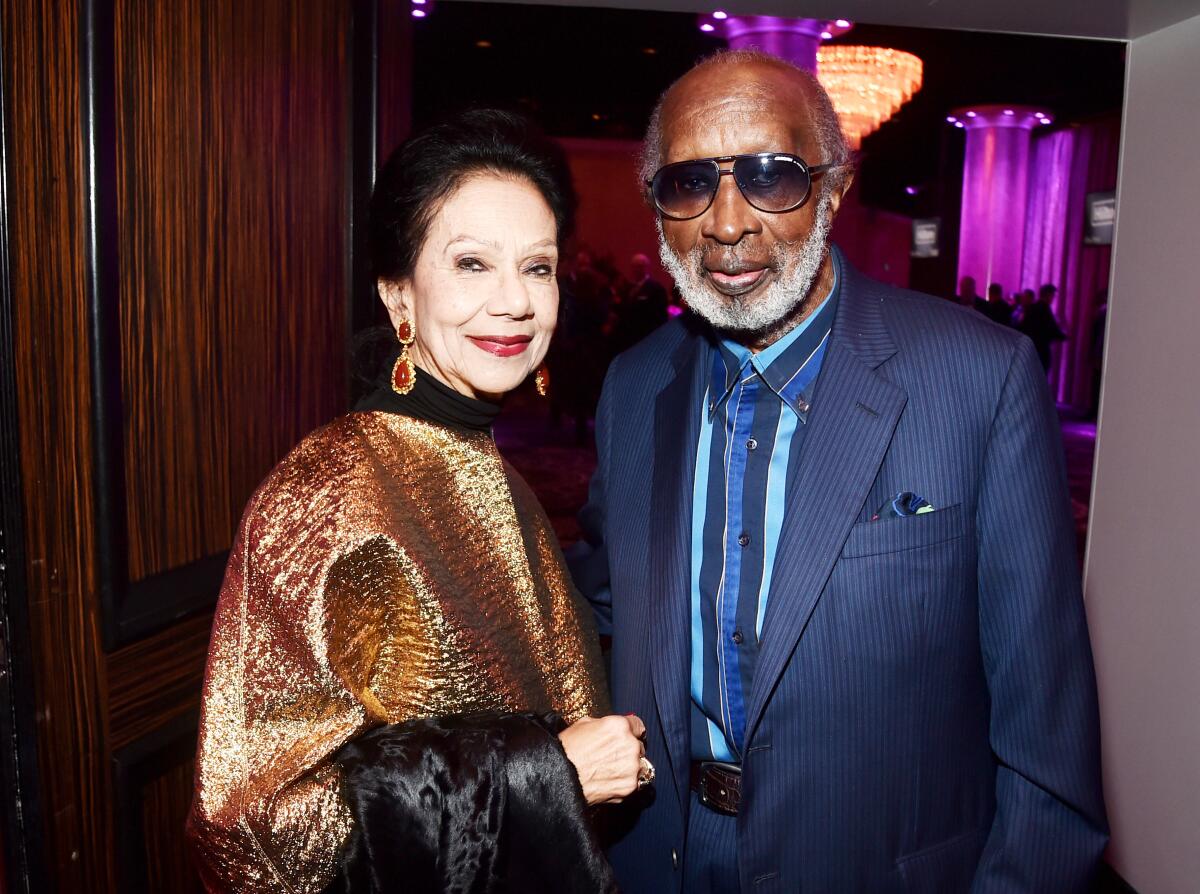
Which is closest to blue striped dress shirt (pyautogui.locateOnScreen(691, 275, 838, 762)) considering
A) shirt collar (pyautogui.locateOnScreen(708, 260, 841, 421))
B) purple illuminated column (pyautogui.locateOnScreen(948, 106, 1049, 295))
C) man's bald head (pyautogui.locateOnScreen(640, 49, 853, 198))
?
shirt collar (pyautogui.locateOnScreen(708, 260, 841, 421))

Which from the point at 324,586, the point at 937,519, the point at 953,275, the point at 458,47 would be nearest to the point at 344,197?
the point at 324,586

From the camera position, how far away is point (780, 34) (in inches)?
295

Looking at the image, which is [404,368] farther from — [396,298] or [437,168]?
[437,168]

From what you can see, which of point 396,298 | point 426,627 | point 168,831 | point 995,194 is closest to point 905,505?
point 426,627

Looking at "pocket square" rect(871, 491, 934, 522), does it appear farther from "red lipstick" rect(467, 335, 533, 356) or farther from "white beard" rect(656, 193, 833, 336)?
"red lipstick" rect(467, 335, 533, 356)

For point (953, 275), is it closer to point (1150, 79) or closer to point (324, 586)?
point (1150, 79)

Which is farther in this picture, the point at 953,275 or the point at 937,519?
the point at 953,275

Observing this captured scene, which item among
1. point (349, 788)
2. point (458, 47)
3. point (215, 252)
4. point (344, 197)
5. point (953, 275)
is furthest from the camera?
point (953, 275)

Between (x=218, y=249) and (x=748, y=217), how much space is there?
854 mm

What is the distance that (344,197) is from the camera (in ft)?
6.31

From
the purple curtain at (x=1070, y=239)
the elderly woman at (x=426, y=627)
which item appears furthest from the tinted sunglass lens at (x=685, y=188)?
the purple curtain at (x=1070, y=239)

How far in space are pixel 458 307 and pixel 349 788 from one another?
2.25ft

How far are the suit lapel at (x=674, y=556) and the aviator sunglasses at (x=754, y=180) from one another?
29 centimetres

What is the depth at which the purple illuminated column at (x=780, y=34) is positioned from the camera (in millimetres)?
7391
